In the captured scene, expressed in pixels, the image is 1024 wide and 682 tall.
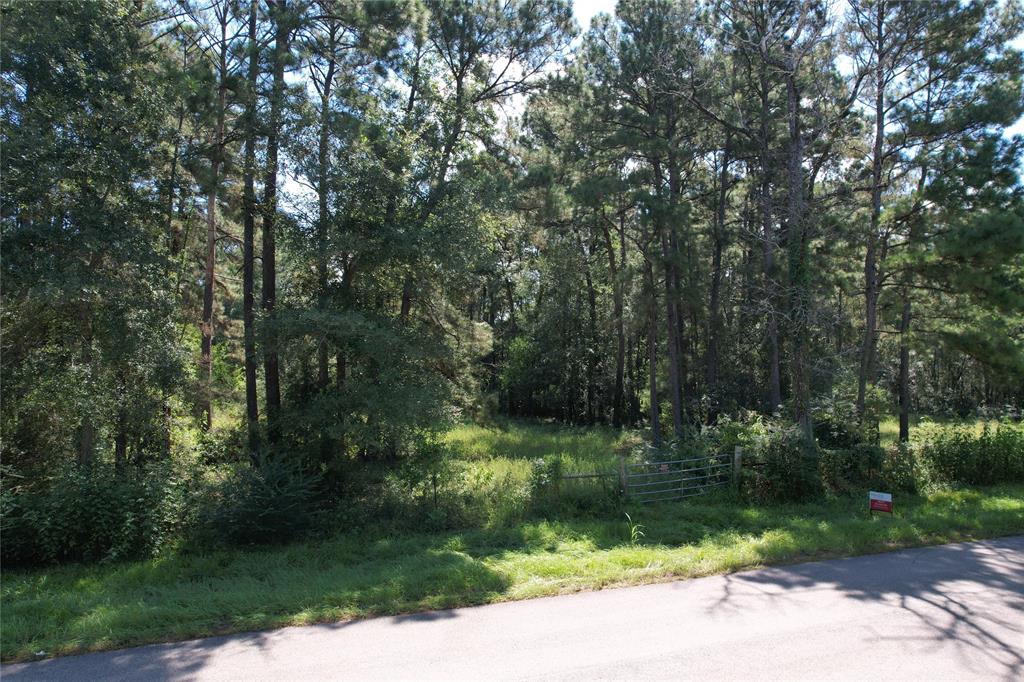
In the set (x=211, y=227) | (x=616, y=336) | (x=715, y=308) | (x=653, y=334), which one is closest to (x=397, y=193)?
(x=211, y=227)

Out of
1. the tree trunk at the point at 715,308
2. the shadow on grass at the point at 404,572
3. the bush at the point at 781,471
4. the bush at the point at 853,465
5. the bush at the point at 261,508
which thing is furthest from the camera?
the tree trunk at the point at 715,308

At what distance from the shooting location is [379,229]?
11781 millimetres

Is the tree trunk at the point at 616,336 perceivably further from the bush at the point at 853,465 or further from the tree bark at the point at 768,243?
the bush at the point at 853,465

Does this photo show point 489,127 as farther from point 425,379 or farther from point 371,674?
point 371,674

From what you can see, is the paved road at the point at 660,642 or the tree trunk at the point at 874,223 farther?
the tree trunk at the point at 874,223

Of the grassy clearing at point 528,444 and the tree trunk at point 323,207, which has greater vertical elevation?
the tree trunk at point 323,207

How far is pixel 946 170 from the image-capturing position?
14422 millimetres

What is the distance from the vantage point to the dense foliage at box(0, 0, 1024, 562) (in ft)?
32.9

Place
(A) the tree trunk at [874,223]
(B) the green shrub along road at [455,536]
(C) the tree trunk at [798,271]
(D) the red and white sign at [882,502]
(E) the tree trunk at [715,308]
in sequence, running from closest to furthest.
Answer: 1. (B) the green shrub along road at [455,536]
2. (D) the red and white sign at [882,502]
3. (C) the tree trunk at [798,271]
4. (A) the tree trunk at [874,223]
5. (E) the tree trunk at [715,308]

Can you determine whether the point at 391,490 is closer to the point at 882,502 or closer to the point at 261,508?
the point at 261,508

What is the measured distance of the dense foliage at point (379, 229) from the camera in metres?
10.0

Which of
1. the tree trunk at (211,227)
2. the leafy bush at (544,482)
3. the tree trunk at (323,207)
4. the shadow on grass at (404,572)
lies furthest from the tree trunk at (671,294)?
Answer: the tree trunk at (211,227)

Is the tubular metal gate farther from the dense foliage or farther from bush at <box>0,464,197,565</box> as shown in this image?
bush at <box>0,464,197,565</box>

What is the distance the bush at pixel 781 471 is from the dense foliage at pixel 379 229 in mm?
49
